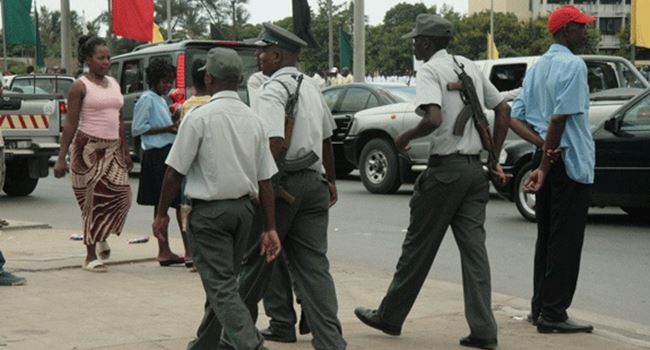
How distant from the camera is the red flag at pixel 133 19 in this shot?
23.9 metres

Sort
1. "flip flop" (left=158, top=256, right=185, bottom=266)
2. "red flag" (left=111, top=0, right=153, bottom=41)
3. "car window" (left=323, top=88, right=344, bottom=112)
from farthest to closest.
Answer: "red flag" (left=111, top=0, right=153, bottom=41)
"car window" (left=323, top=88, right=344, bottom=112)
"flip flop" (left=158, top=256, right=185, bottom=266)

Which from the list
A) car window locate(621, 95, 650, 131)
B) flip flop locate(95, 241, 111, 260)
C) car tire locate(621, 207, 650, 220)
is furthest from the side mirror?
flip flop locate(95, 241, 111, 260)

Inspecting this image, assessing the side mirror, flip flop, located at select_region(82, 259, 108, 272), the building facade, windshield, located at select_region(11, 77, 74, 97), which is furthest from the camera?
the building facade

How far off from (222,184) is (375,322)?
5.63 ft

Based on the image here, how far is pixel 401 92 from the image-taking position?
66.5 feet

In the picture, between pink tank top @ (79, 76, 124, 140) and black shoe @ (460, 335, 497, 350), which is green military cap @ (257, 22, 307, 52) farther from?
pink tank top @ (79, 76, 124, 140)

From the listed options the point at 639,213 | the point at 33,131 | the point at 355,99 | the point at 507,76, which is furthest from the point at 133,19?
the point at 639,213

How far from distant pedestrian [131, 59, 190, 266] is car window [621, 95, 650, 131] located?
5.20m

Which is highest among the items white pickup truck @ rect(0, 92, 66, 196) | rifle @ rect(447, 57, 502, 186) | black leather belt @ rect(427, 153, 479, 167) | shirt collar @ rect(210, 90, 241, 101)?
shirt collar @ rect(210, 90, 241, 101)

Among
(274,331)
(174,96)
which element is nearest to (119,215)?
(174,96)

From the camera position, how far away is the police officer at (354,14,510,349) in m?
7.31

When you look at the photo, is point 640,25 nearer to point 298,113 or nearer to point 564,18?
point 564,18

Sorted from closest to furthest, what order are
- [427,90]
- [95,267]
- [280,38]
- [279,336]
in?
[280,38] → [427,90] → [279,336] → [95,267]

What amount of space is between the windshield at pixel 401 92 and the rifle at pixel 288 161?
12.7m
